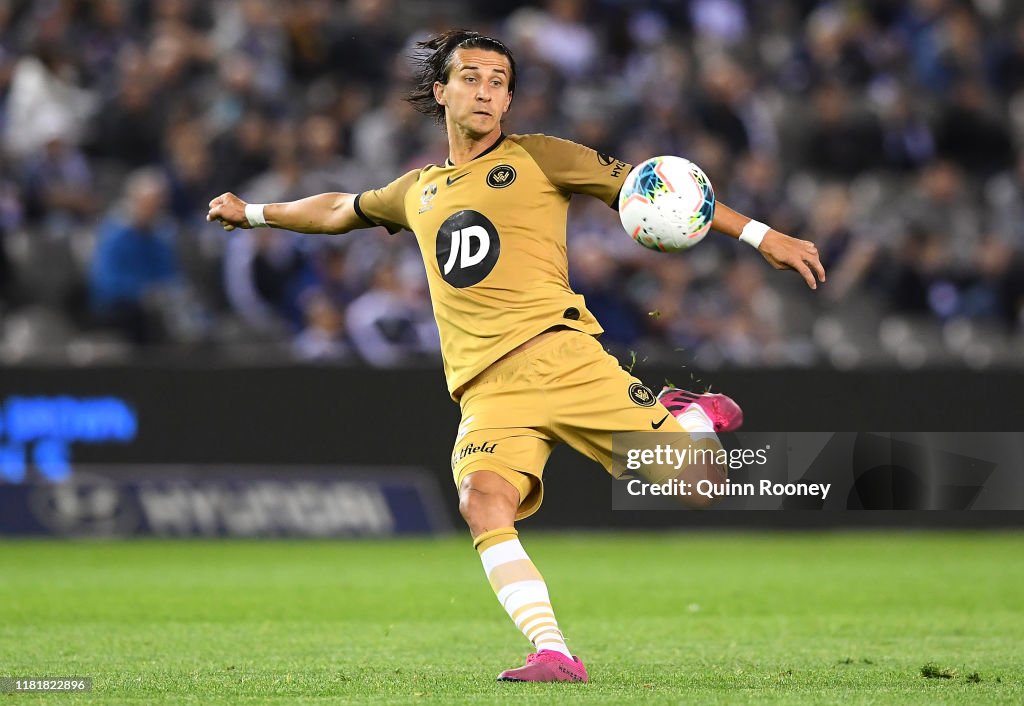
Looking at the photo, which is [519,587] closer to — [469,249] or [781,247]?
[469,249]

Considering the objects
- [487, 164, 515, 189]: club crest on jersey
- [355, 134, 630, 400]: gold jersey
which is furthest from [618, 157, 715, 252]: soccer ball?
[487, 164, 515, 189]: club crest on jersey

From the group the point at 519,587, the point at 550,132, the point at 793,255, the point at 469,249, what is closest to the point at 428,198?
the point at 469,249

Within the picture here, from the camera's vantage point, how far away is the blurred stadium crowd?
14531 mm

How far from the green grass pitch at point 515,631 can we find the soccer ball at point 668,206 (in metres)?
1.76

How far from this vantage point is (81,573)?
1162 cm

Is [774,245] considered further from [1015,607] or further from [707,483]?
[1015,607]

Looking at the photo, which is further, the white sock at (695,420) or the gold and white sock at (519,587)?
the white sock at (695,420)

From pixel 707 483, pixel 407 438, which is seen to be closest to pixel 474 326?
pixel 707 483

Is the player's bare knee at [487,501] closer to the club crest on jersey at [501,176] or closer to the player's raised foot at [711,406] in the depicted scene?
the player's raised foot at [711,406]

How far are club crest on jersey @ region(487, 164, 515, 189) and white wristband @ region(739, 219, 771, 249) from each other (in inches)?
39.8

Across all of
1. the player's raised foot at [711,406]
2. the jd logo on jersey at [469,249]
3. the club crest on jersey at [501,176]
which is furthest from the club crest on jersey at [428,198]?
the player's raised foot at [711,406]

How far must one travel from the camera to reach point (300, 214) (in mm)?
7223

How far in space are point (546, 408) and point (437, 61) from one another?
65.5 inches

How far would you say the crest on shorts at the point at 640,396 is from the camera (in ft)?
21.5
